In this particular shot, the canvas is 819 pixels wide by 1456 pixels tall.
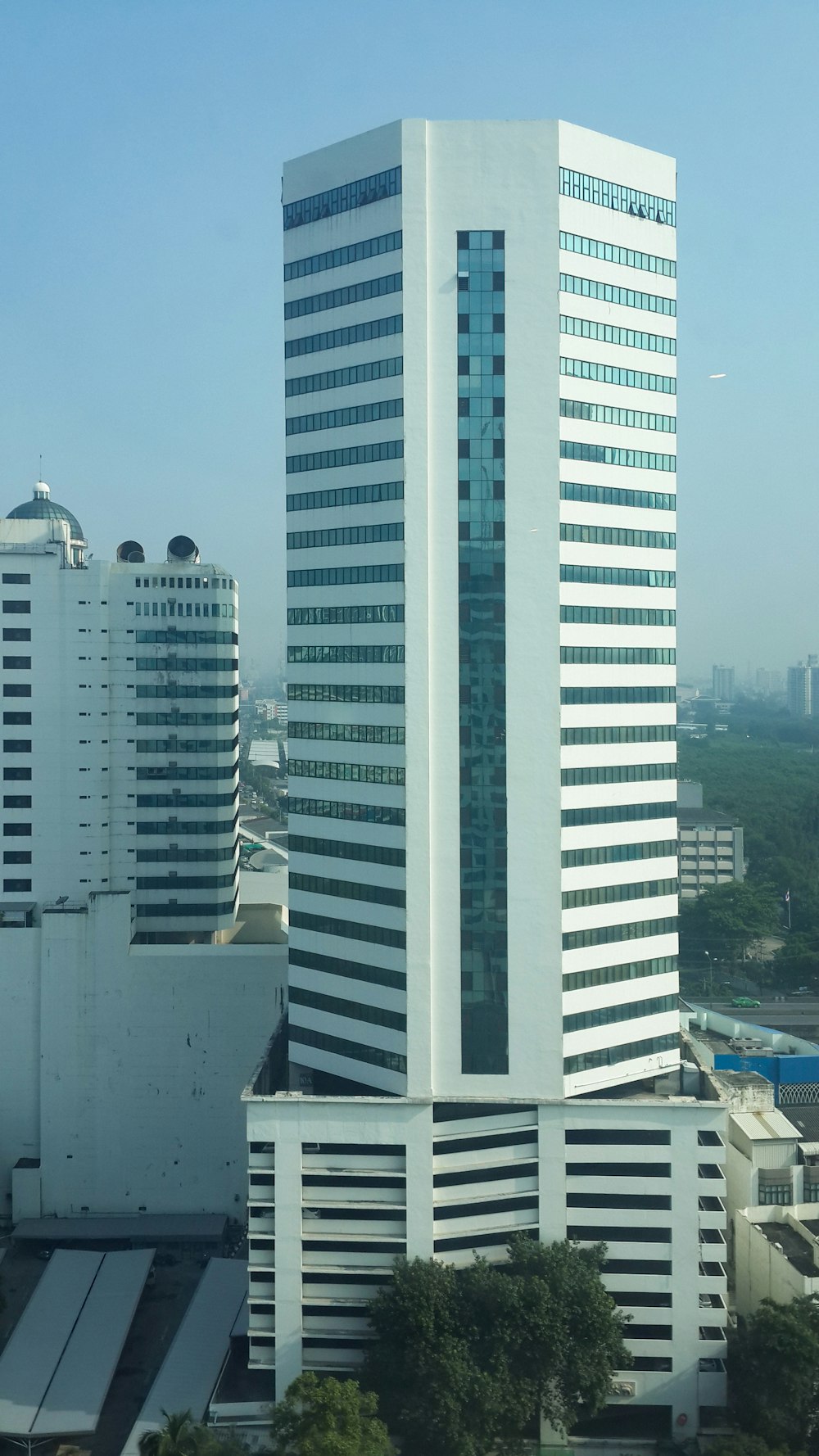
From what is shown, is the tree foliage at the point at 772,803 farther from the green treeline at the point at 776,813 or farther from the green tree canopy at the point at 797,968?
the green tree canopy at the point at 797,968

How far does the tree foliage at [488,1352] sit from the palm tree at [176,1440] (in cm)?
560

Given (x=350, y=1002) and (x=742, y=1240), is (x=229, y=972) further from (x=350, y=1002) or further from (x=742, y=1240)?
(x=742, y=1240)

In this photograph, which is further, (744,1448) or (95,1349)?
(95,1349)

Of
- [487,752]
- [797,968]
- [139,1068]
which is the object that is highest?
[487,752]

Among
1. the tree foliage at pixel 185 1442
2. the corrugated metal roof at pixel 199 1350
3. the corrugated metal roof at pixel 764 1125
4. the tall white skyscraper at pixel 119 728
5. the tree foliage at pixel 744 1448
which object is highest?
the tall white skyscraper at pixel 119 728

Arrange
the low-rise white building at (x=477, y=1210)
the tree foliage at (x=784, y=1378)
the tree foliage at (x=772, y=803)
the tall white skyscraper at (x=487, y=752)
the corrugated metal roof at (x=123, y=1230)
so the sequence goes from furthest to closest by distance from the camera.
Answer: the tree foliage at (x=772, y=803) < the corrugated metal roof at (x=123, y=1230) < the tall white skyscraper at (x=487, y=752) < the low-rise white building at (x=477, y=1210) < the tree foliage at (x=784, y=1378)

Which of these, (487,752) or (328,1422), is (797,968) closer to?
(487,752)

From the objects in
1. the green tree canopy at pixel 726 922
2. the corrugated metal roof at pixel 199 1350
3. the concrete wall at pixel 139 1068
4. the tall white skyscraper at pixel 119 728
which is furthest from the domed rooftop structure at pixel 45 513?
the green tree canopy at pixel 726 922

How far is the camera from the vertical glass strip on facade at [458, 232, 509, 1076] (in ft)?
117

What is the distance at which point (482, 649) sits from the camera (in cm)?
3616

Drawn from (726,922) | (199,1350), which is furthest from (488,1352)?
(726,922)

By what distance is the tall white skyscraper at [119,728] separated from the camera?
169ft

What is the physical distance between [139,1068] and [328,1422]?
20.4m

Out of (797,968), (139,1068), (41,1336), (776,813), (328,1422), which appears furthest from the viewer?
(776,813)
